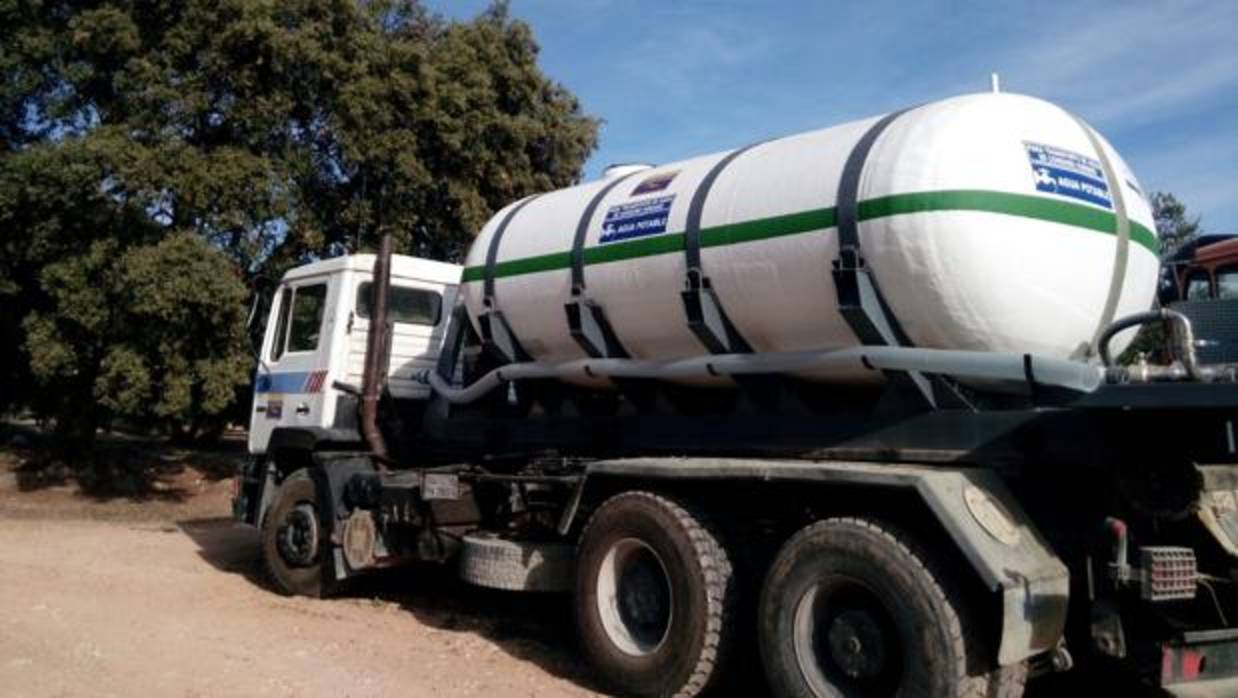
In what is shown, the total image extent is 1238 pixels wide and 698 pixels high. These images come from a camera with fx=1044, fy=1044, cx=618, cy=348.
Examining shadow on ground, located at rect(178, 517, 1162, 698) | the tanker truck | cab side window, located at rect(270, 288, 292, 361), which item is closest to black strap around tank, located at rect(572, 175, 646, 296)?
the tanker truck

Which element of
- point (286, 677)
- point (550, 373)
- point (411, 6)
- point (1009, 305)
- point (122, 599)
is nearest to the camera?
point (1009, 305)

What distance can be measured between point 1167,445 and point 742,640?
7.75 ft

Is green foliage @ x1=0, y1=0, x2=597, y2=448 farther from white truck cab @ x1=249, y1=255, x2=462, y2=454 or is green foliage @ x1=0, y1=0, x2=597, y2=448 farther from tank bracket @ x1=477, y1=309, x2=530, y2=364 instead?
tank bracket @ x1=477, y1=309, x2=530, y2=364

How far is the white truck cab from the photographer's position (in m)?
9.15

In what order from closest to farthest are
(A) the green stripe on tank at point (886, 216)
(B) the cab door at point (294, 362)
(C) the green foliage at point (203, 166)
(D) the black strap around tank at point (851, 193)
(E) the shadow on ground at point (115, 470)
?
(A) the green stripe on tank at point (886, 216) < (D) the black strap around tank at point (851, 193) < (B) the cab door at point (294, 362) < (C) the green foliage at point (203, 166) < (E) the shadow on ground at point (115, 470)

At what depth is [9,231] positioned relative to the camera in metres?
16.3

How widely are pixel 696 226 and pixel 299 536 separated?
4.88m

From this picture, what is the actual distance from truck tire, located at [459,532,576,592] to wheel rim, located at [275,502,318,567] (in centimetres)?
238

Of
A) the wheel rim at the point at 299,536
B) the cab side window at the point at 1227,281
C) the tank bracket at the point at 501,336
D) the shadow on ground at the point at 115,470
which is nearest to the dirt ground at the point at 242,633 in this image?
the wheel rim at the point at 299,536

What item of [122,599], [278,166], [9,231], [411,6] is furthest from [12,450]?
[122,599]

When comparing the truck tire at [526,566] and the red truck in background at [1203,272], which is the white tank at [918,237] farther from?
the red truck in background at [1203,272]

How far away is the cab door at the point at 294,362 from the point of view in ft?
30.4

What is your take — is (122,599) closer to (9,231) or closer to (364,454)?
(364,454)

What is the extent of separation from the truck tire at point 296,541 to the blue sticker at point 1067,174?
6310mm
